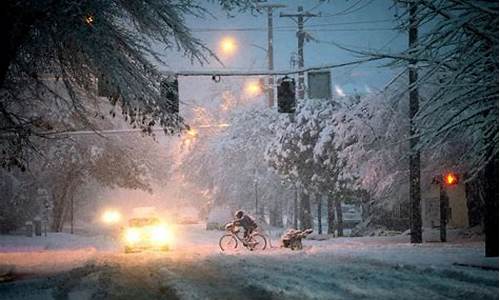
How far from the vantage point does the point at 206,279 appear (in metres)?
13.1

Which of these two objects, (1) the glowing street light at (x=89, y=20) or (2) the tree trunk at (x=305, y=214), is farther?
(2) the tree trunk at (x=305, y=214)

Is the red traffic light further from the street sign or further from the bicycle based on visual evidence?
the street sign

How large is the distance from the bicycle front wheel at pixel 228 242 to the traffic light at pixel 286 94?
28.1ft

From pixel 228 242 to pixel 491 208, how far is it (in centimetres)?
1144

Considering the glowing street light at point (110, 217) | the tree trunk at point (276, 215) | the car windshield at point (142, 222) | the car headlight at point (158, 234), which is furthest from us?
the glowing street light at point (110, 217)

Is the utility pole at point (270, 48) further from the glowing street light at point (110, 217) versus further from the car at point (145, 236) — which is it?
the glowing street light at point (110, 217)

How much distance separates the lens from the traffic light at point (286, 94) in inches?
701

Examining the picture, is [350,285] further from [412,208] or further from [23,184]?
[23,184]

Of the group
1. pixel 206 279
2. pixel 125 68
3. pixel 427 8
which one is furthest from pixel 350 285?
pixel 125 68

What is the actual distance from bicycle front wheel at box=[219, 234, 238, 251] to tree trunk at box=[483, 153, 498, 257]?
10850 mm

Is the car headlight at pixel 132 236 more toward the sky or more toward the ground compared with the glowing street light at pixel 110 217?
more toward the sky

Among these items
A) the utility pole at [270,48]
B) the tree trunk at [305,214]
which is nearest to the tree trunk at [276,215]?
the tree trunk at [305,214]

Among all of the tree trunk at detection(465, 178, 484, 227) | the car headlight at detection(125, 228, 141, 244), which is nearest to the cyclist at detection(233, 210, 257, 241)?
the car headlight at detection(125, 228, 141, 244)

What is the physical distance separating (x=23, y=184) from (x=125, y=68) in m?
33.8
